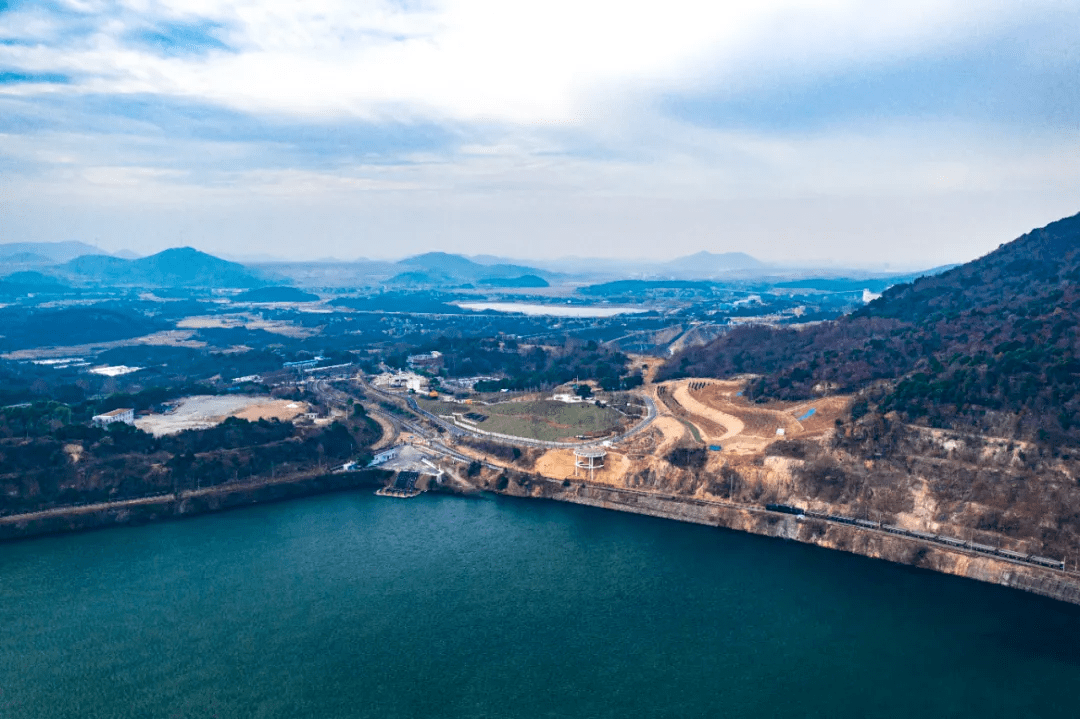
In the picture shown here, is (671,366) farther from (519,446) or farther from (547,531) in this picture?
(547,531)

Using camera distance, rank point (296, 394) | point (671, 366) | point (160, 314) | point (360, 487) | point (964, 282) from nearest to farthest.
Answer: point (360, 487), point (296, 394), point (671, 366), point (964, 282), point (160, 314)

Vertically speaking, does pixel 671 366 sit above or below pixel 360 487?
above

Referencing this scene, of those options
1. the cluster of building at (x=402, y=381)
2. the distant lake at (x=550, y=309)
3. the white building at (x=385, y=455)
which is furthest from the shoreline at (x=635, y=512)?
the distant lake at (x=550, y=309)

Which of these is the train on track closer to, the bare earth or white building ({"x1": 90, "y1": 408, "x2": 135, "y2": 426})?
the bare earth

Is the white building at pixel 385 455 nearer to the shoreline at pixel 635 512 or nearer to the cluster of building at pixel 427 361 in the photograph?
the shoreline at pixel 635 512

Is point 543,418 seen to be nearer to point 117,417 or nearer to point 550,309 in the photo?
point 117,417

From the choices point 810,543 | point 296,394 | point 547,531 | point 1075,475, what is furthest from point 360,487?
point 1075,475

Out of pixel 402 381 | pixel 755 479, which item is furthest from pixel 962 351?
pixel 402 381
